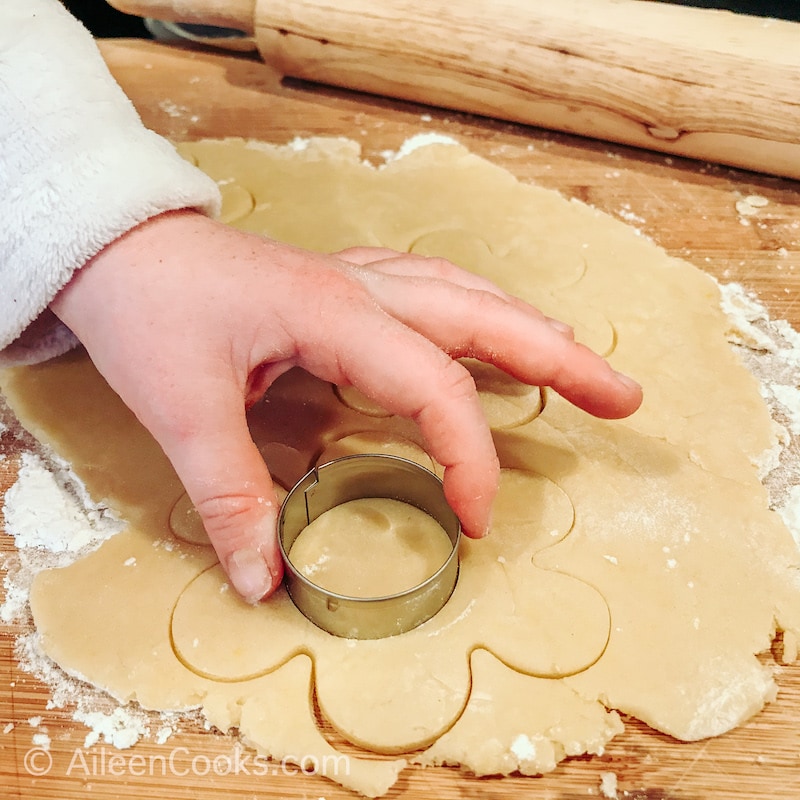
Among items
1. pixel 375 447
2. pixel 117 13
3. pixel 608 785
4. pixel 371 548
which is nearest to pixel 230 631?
pixel 371 548

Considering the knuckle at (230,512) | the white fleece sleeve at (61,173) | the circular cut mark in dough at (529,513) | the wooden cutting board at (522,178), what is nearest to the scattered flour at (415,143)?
the wooden cutting board at (522,178)

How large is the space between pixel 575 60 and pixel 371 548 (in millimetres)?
1123

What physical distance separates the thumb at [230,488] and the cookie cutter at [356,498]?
3cm

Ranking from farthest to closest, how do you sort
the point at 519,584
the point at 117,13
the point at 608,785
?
the point at 117,13 < the point at 519,584 < the point at 608,785

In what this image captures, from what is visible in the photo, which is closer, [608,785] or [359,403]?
[608,785]

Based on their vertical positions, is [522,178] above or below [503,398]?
above

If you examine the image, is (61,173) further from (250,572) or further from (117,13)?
(117,13)

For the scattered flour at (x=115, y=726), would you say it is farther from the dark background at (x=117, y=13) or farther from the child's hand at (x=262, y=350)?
the dark background at (x=117, y=13)

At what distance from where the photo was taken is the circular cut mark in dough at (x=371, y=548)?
0.99 m

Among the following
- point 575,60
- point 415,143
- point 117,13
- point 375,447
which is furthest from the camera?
point 117,13

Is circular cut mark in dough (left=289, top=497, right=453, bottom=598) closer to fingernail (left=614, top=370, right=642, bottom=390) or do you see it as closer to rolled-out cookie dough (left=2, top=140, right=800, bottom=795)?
rolled-out cookie dough (left=2, top=140, right=800, bottom=795)

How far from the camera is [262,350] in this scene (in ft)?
3.20

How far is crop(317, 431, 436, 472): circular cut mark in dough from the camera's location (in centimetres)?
113

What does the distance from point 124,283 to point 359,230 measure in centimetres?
57
